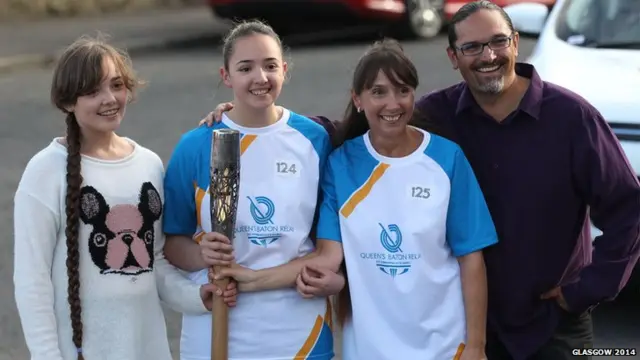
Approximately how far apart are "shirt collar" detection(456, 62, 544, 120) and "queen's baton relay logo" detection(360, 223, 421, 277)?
519mm

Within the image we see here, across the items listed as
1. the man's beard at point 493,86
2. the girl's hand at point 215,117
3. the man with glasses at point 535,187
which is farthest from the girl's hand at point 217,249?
the man's beard at point 493,86

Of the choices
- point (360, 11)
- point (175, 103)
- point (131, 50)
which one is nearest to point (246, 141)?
point (175, 103)

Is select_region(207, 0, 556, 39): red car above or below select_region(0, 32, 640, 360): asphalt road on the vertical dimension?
above

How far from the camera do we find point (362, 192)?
3.88 meters

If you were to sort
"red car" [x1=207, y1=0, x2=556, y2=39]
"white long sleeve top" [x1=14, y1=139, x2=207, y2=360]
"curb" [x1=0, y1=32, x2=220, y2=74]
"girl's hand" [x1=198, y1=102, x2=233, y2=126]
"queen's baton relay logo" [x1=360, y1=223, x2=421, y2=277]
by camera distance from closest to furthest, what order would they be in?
"white long sleeve top" [x1=14, y1=139, x2=207, y2=360], "queen's baton relay logo" [x1=360, y1=223, x2=421, y2=277], "girl's hand" [x1=198, y1=102, x2=233, y2=126], "curb" [x1=0, y1=32, x2=220, y2=74], "red car" [x1=207, y1=0, x2=556, y2=39]

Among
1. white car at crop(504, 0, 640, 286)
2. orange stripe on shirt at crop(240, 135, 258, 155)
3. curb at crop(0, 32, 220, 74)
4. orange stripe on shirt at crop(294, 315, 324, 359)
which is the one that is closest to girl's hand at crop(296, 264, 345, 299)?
orange stripe on shirt at crop(294, 315, 324, 359)

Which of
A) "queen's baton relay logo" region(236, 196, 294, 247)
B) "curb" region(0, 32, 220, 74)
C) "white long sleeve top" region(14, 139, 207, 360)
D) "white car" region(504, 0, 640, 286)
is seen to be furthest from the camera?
"curb" region(0, 32, 220, 74)

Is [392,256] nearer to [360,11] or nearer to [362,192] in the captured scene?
[362,192]

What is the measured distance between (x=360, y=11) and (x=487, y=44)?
11.8 metres

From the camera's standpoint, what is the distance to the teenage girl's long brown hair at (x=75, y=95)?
12.1 feet

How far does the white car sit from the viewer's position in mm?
6242

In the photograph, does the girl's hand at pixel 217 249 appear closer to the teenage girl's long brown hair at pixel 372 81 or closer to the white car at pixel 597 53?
the teenage girl's long brown hair at pixel 372 81

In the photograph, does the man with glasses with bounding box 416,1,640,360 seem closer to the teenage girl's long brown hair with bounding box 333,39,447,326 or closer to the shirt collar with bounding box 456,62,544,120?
the shirt collar with bounding box 456,62,544,120

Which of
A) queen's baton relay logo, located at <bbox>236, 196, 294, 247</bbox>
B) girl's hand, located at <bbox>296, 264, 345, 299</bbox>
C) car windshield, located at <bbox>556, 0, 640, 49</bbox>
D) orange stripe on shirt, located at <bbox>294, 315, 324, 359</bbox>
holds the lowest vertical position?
orange stripe on shirt, located at <bbox>294, 315, 324, 359</bbox>
